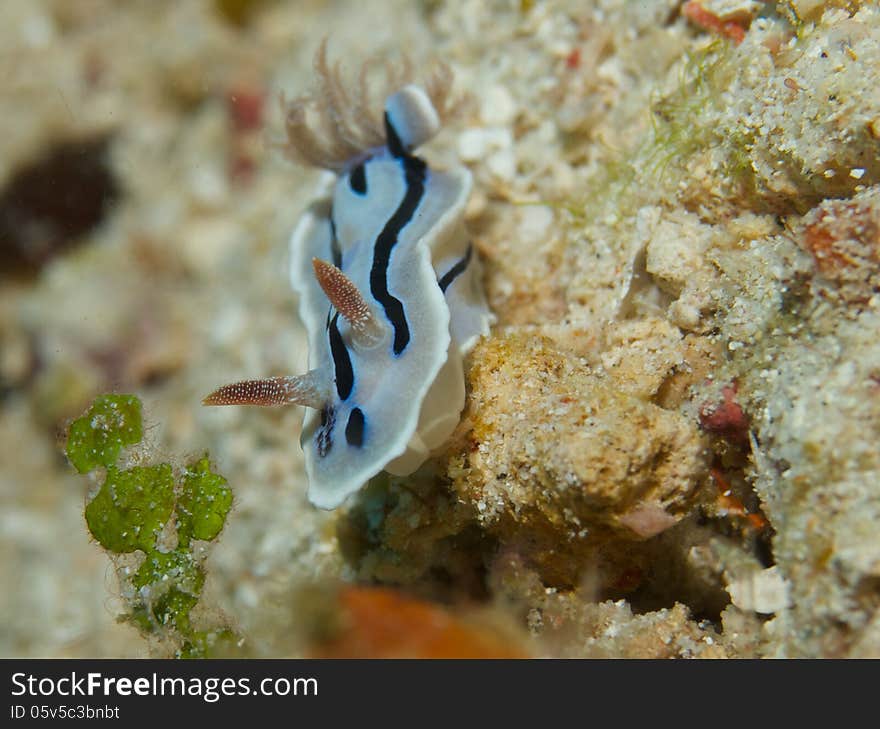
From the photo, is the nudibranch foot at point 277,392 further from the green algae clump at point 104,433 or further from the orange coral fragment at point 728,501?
the orange coral fragment at point 728,501

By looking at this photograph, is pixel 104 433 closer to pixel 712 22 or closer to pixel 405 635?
pixel 405 635

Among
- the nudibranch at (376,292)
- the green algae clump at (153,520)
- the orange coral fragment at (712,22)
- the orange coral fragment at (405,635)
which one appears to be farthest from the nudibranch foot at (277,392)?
the orange coral fragment at (712,22)

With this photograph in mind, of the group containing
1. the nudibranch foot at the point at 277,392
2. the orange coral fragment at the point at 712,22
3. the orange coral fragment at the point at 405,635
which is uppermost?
the orange coral fragment at the point at 712,22

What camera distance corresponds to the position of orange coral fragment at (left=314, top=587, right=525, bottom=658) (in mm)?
2354

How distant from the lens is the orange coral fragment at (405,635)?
7.72 feet

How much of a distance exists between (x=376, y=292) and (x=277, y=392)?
0.56 m

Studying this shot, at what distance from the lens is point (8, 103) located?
18.5 feet

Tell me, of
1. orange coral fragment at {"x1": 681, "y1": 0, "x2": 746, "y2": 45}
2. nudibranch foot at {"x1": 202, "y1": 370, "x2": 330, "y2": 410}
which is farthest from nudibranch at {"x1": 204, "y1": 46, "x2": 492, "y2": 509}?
orange coral fragment at {"x1": 681, "y1": 0, "x2": 746, "y2": 45}

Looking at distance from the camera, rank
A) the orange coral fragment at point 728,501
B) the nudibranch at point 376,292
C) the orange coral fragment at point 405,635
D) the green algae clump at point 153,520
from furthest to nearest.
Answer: the green algae clump at point 153,520
the orange coral fragment at point 728,501
the nudibranch at point 376,292
the orange coral fragment at point 405,635

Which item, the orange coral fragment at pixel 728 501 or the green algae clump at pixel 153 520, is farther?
the green algae clump at pixel 153 520

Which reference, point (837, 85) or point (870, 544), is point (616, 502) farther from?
point (837, 85)

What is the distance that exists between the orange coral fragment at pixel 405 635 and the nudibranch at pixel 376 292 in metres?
0.47

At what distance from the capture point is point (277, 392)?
2629 millimetres
